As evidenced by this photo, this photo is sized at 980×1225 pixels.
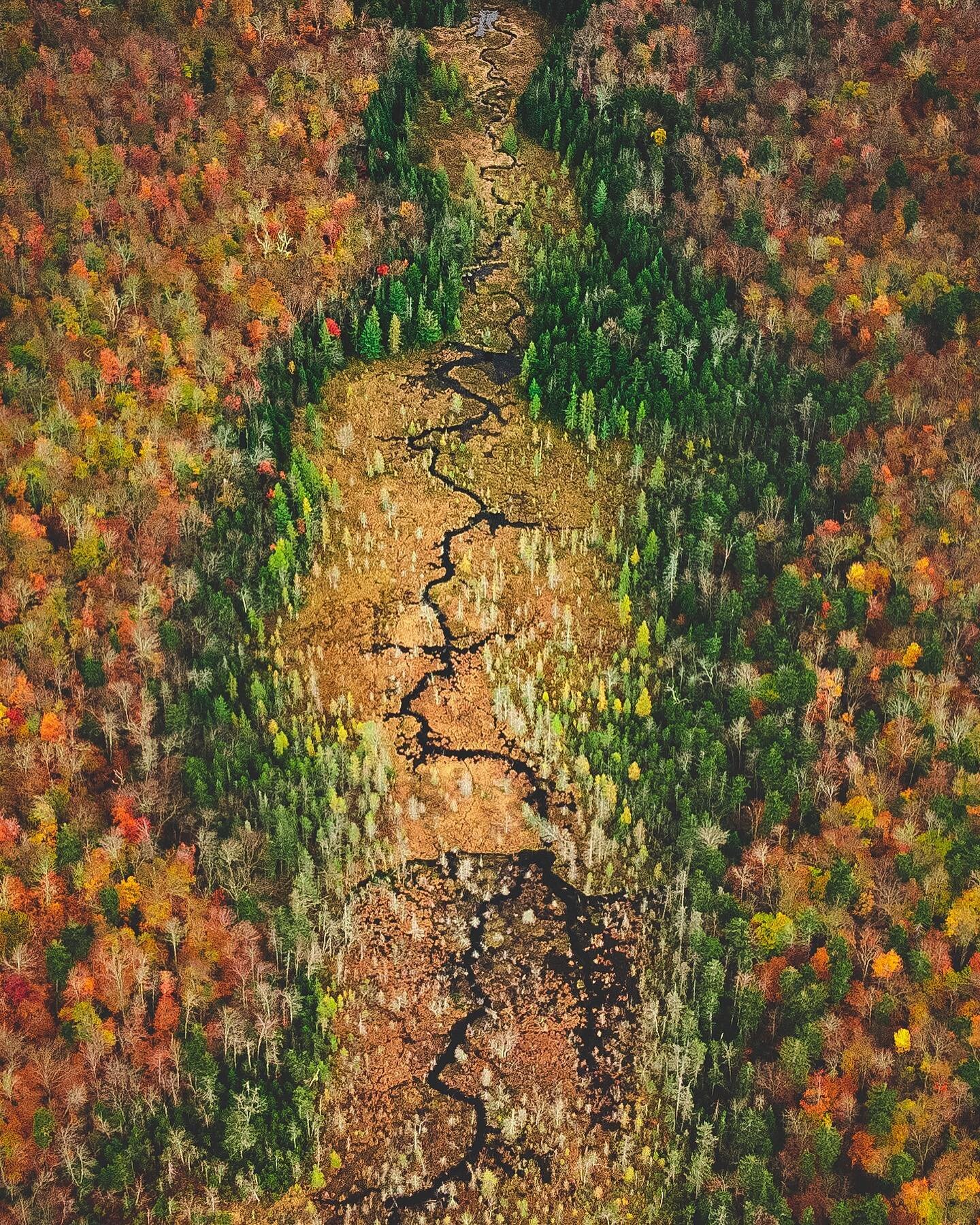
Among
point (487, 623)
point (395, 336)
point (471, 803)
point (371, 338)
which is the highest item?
point (395, 336)

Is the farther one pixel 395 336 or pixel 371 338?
pixel 395 336

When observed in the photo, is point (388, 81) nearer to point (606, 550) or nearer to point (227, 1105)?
point (606, 550)

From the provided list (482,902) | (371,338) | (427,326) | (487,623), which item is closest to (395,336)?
(371,338)

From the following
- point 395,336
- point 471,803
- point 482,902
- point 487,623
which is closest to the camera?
point 482,902

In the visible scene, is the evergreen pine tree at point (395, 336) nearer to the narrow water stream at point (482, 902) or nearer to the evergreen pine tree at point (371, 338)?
the evergreen pine tree at point (371, 338)

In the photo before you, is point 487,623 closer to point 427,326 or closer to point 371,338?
point 371,338

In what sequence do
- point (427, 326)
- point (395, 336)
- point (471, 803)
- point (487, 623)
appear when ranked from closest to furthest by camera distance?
1. point (471, 803)
2. point (487, 623)
3. point (395, 336)
4. point (427, 326)

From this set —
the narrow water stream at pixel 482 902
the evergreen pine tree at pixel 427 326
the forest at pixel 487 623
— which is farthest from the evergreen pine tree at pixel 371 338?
the narrow water stream at pixel 482 902
